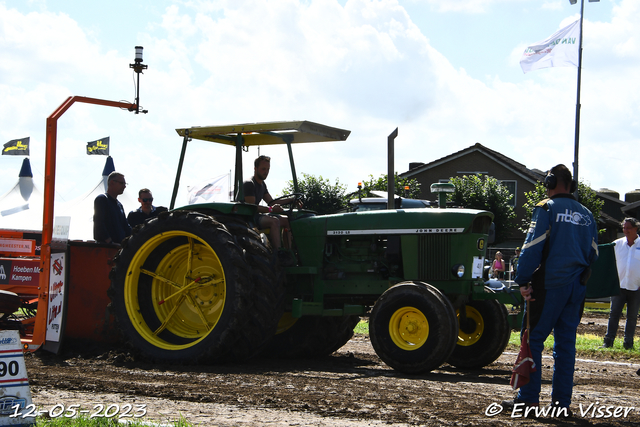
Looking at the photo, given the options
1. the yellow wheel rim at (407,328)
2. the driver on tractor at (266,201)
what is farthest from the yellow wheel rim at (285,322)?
the yellow wheel rim at (407,328)

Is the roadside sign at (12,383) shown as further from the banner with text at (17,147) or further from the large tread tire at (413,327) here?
the banner with text at (17,147)

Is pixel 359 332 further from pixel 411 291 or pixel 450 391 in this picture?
pixel 450 391

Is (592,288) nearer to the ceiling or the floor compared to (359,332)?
nearer to the ceiling

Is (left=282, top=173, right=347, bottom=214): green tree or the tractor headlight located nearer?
the tractor headlight

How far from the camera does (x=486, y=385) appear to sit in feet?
18.7

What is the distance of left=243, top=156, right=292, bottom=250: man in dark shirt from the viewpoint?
7141 millimetres

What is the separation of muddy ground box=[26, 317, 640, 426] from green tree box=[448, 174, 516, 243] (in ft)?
84.2

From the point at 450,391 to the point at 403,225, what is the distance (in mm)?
2219

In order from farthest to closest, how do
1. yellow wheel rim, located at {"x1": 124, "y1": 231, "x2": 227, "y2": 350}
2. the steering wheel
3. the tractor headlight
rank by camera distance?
the steering wheel, yellow wheel rim, located at {"x1": 124, "y1": 231, "x2": 227, "y2": 350}, the tractor headlight

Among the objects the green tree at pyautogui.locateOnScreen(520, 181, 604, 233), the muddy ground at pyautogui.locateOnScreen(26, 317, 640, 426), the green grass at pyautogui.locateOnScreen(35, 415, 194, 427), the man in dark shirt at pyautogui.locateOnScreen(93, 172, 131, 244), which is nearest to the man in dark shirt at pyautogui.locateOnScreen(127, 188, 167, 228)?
the man in dark shirt at pyautogui.locateOnScreen(93, 172, 131, 244)

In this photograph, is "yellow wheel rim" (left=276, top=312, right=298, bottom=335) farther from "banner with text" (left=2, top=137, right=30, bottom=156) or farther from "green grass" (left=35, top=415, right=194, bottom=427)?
"banner with text" (left=2, top=137, right=30, bottom=156)

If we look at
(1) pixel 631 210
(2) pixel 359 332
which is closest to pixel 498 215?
(1) pixel 631 210

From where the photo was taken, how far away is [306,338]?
25.4ft

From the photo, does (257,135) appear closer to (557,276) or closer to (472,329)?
(472,329)
